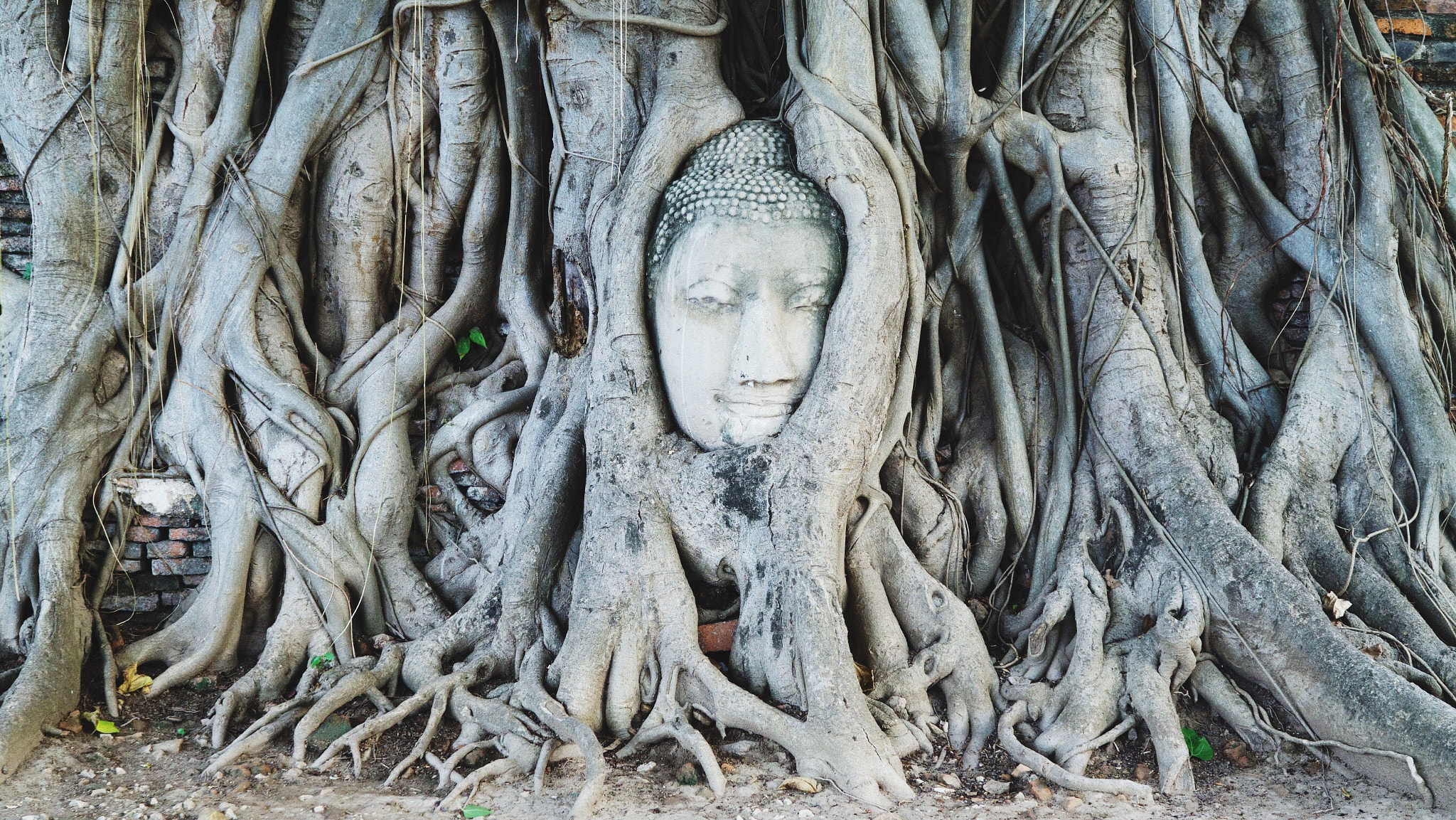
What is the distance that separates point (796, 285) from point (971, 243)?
85 cm

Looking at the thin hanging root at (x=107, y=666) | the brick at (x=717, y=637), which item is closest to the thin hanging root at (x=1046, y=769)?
the brick at (x=717, y=637)

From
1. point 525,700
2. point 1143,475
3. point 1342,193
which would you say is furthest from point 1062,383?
point 525,700

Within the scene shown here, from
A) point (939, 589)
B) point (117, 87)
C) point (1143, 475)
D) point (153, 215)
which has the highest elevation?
point (117, 87)

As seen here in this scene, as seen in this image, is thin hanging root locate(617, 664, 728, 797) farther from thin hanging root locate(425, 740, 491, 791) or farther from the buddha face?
the buddha face

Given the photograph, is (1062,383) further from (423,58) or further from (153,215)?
(153,215)

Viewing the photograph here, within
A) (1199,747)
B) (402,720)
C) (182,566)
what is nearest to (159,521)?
(182,566)

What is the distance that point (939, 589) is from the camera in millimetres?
2979

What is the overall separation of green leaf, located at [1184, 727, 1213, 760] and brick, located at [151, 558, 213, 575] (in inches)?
123

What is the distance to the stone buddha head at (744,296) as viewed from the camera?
2.92 metres

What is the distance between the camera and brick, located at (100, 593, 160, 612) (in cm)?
346

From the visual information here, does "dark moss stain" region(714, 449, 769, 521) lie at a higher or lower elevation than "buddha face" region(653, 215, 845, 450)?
lower

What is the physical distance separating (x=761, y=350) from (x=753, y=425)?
22cm

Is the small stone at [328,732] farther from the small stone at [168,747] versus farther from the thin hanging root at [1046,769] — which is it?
the thin hanging root at [1046,769]

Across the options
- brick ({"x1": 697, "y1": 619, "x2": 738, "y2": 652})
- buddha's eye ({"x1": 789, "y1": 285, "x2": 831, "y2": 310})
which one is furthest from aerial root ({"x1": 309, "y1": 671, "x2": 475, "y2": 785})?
buddha's eye ({"x1": 789, "y1": 285, "x2": 831, "y2": 310})
